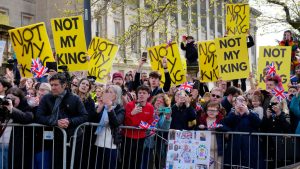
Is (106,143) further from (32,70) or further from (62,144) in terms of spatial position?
(32,70)

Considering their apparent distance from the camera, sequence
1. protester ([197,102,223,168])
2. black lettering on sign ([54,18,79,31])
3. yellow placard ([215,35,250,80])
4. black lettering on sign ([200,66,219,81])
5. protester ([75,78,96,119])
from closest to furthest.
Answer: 1. protester ([197,102,223,168])
2. protester ([75,78,96,119])
3. black lettering on sign ([54,18,79,31])
4. yellow placard ([215,35,250,80])
5. black lettering on sign ([200,66,219,81])

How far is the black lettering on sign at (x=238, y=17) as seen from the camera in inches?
499

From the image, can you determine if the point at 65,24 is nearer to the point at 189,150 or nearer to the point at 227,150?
the point at 189,150

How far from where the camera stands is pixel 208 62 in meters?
11.9

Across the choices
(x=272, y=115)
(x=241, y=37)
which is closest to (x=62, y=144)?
(x=272, y=115)

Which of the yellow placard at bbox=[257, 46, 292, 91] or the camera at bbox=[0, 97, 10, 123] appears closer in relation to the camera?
the camera at bbox=[0, 97, 10, 123]

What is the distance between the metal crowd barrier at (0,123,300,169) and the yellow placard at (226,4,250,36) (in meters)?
Answer: 4.98

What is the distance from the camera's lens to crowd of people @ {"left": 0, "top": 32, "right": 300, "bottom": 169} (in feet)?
24.5

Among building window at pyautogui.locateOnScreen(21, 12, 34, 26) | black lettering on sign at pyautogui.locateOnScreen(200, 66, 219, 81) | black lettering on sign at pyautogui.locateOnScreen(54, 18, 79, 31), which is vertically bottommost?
A: black lettering on sign at pyautogui.locateOnScreen(200, 66, 219, 81)

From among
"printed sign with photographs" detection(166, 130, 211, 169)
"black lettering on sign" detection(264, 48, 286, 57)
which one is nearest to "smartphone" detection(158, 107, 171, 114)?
"printed sign with photographs" detection(166, 130, 211, 169)

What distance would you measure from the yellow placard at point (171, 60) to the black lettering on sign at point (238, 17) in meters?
1.80

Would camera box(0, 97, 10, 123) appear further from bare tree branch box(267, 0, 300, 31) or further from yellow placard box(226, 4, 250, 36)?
bare tree branch box(267, 0, 300, 31)

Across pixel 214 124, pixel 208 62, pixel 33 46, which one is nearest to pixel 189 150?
pixel 214 124

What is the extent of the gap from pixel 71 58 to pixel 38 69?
675 mm
